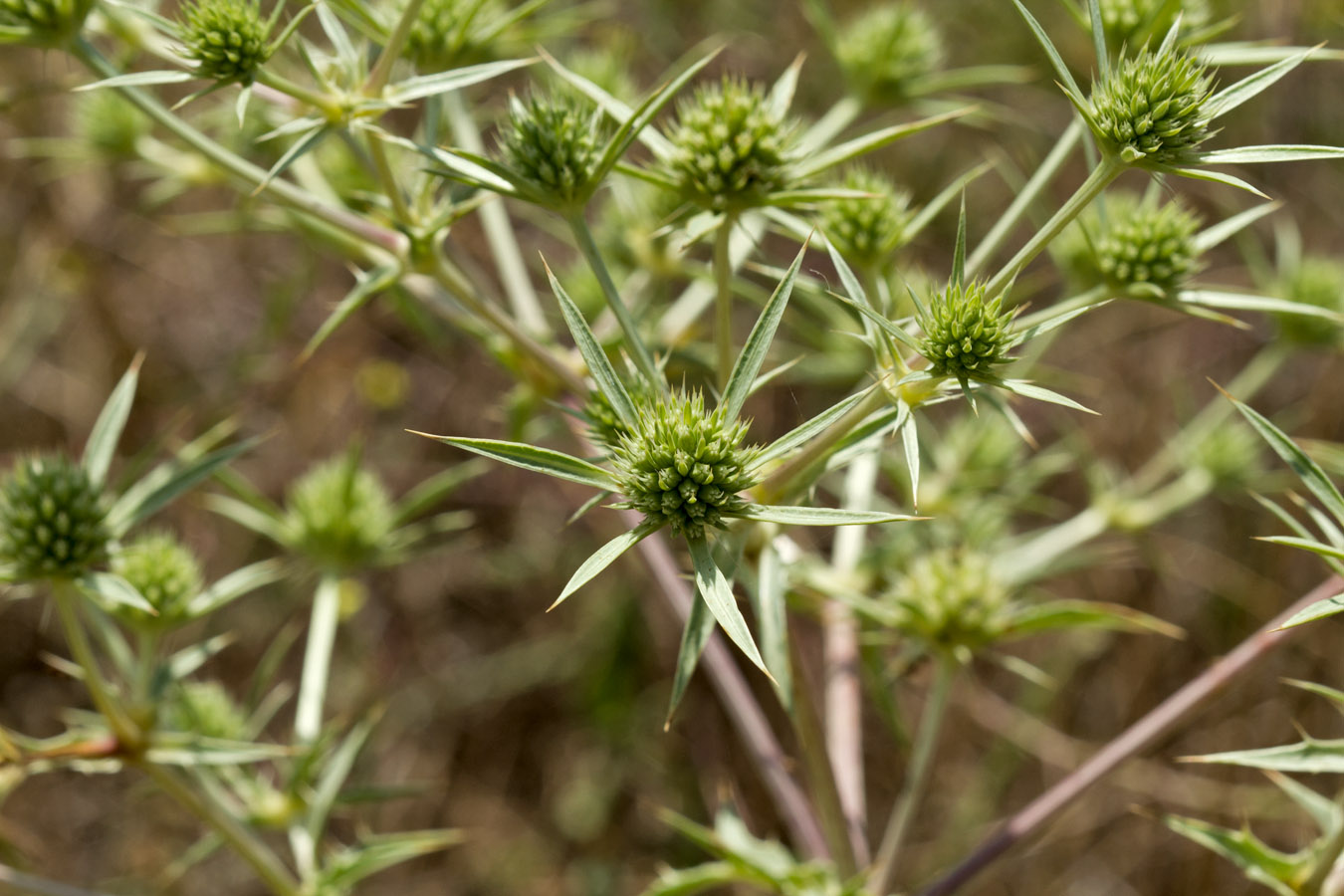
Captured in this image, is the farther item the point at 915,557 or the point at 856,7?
the point at 856,7

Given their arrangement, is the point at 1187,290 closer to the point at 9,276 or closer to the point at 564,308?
the point at 564,308

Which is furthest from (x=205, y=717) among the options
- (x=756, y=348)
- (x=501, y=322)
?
(x=756, y=348)

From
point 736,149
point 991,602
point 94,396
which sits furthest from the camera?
point 94,396

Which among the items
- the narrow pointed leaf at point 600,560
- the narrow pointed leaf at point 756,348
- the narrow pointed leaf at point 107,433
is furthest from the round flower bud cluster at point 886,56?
the narrow pointed leaf at point 107,433

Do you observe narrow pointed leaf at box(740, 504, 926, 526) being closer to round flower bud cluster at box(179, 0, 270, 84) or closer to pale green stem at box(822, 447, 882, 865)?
pale green stem at box(822, 447, 882, 865)

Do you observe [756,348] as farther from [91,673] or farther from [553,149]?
[91,673]

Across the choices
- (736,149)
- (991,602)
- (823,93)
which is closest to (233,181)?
(736,149)
